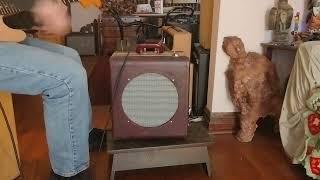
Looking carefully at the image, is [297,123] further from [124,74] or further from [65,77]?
[65,77]

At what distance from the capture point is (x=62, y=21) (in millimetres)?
1179

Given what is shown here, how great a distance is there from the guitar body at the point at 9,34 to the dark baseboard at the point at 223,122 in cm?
106

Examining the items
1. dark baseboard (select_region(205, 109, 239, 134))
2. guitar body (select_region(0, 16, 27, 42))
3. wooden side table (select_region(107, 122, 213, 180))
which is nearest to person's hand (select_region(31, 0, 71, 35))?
guitar body (select_region(0, 16, 27, 42))

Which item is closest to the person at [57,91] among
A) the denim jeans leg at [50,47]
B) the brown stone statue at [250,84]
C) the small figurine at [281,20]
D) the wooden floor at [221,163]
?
the denim jeans leg at [50,47]

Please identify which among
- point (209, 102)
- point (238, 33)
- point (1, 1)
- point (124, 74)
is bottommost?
point (209, 102)

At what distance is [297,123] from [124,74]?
0.76m

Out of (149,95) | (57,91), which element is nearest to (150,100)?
(149,95)

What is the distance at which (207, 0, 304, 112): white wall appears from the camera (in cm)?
160

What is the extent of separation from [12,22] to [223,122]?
3.80 feet

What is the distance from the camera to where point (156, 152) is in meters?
1.25

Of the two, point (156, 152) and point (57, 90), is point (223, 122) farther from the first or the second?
point (57, 90)

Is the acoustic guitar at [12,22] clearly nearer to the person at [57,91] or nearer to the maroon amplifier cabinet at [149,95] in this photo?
the person at [57,91]

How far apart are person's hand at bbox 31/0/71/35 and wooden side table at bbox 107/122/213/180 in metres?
0.48

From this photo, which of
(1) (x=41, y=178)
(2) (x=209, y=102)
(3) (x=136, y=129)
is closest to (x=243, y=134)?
(2) (x=209, y=102)
